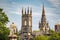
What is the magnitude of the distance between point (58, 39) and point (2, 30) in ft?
20.5

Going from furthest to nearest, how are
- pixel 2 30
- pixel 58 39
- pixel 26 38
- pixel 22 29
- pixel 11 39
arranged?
pixel 22 29 < pixel 26 38 < pixel 58 39 < pixel 2 30 < pixel 11 39

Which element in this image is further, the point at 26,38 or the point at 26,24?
the point at 26,24

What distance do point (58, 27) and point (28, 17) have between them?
4650mm

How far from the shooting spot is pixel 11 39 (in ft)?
50.3

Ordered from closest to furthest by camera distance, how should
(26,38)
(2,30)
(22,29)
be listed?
(2,30), (26,38), (22,29)

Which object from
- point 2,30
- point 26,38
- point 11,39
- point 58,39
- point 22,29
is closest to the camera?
point 11,39

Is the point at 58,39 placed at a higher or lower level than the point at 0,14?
lower

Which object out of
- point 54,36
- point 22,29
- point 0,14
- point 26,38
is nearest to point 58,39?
point 54,36

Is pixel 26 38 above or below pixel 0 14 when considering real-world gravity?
below

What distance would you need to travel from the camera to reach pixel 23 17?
4022cm

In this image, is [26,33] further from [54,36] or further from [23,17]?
[54,36]

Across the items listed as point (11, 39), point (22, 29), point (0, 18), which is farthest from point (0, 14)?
point (22, 29)

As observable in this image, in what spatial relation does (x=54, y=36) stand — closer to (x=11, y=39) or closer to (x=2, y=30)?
(x=2, y=30)

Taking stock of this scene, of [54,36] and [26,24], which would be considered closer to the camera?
[54,36]
